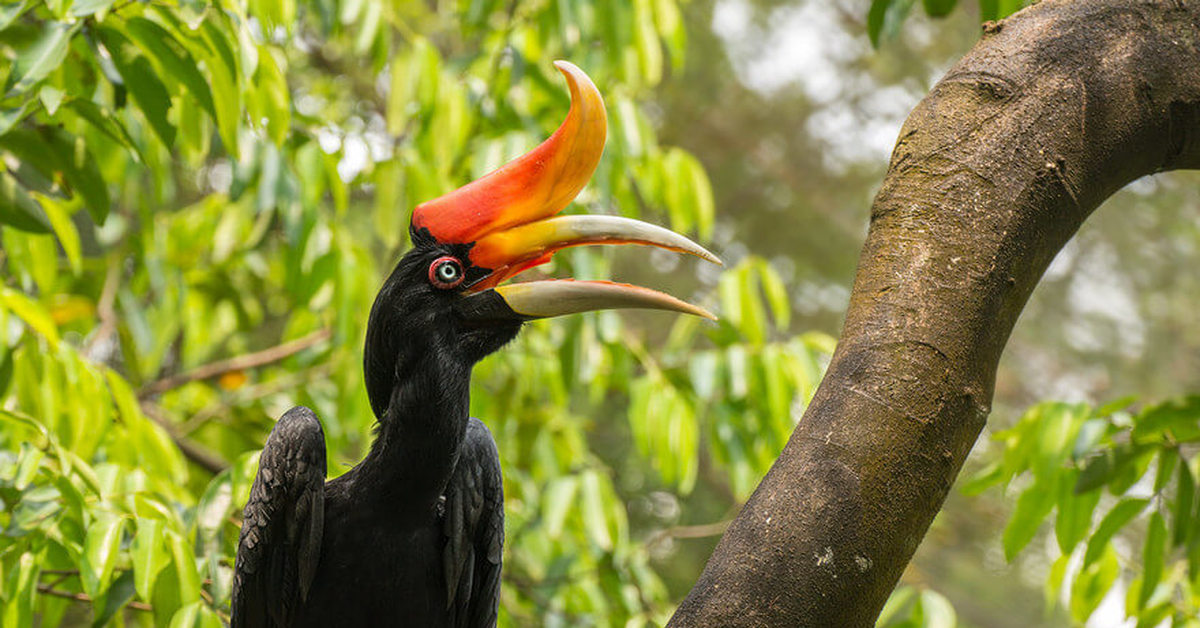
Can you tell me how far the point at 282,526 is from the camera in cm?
247

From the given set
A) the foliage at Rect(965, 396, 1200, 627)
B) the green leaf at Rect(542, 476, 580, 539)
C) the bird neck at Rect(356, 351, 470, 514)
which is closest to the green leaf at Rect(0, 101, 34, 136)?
the bird neck at Rect(356, 351, 470, 514)

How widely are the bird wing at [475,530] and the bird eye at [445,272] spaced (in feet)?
1.62

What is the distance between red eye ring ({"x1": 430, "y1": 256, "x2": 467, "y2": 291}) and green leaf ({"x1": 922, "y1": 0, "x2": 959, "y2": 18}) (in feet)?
4.84

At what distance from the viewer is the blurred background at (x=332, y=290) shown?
8.09 ft

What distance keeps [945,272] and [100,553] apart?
179 centimetres

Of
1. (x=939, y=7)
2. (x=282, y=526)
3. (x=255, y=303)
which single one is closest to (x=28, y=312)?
(x=282, y=526)

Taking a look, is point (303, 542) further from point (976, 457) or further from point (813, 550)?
point (976, 457)

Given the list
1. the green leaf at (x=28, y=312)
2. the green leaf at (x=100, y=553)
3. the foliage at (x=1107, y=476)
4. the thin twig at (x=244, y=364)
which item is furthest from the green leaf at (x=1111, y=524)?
the thin twig at (x=244, y=364)

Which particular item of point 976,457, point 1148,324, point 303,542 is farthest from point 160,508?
point 1148,324

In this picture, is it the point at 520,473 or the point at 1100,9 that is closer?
the point at 1100,9

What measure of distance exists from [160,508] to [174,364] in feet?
15.0

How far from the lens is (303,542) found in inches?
96.7

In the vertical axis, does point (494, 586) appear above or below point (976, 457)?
below

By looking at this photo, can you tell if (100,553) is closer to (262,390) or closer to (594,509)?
(594,509)
